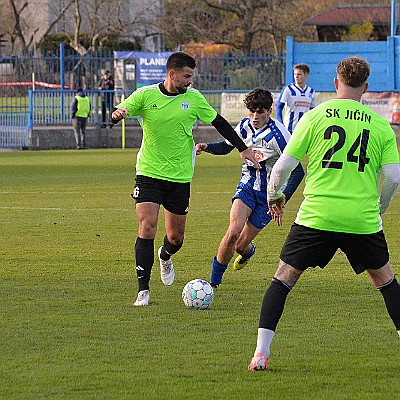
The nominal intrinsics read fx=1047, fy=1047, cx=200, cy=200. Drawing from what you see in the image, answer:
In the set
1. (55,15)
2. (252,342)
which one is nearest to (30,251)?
(252,342)

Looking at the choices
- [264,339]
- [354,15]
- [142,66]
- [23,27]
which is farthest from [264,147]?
[23,27]

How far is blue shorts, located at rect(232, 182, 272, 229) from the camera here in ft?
29.6

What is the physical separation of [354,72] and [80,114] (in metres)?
26.2

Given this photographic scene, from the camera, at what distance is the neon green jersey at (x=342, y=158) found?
5.85 metres

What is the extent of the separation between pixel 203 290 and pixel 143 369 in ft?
6.72

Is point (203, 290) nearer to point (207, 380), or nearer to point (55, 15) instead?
point (207, 380)

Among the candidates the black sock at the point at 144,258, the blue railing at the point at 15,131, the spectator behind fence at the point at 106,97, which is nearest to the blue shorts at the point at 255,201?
the black sock at the point at 144,258

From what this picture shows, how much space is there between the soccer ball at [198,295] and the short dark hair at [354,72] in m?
2.69

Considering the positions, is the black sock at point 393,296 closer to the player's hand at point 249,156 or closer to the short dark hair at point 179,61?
the player's hand at point 249,156

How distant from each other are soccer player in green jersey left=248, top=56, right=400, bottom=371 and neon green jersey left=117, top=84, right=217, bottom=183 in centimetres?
252

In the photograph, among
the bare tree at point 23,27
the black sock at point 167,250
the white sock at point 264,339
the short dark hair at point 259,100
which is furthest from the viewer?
the bare tree at point 23,27

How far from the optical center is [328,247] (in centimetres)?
598

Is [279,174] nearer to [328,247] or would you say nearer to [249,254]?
[328,247]

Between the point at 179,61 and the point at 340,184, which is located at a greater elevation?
the point at 179,61
